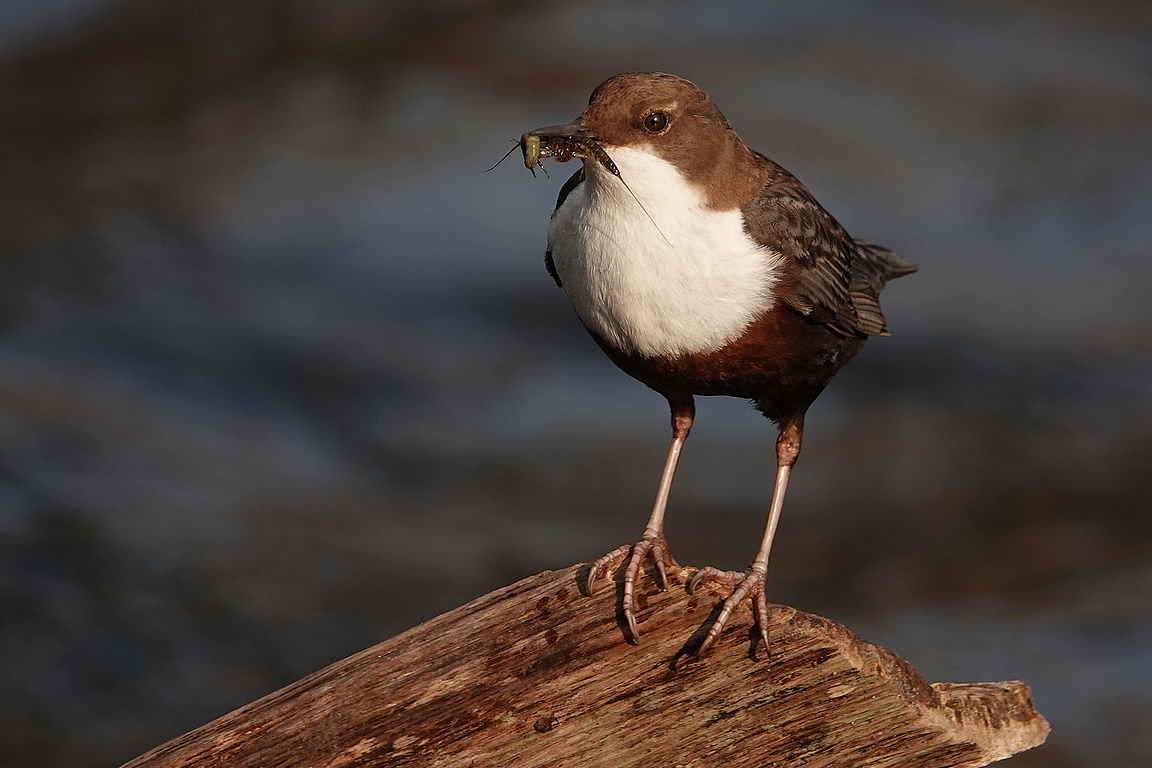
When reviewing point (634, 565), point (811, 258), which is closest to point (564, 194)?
point (811, 258)

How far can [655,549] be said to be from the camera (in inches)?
143

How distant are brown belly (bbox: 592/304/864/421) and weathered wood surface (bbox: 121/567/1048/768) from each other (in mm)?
791

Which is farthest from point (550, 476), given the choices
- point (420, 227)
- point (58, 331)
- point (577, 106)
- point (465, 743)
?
point (465, 743)

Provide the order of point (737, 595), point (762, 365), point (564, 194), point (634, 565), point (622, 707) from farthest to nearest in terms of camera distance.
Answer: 1. point (564, 194)
2. point (762, 365)
3. point (634, 565)
4. point (737, 595)
5. point (622, 707)

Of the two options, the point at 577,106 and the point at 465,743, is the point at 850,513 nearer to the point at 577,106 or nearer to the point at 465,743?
the point at 577,106

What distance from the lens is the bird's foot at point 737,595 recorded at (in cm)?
316

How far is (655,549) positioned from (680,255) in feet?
2.53

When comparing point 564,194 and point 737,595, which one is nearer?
point 737,595

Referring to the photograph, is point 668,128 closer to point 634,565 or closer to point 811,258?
point 811,258

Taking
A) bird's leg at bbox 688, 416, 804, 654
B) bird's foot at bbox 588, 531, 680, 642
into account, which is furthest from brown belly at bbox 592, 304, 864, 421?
bird's foot at bbox 588, 531, 680, 642

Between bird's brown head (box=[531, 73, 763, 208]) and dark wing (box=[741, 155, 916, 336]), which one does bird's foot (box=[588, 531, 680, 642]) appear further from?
bird's brown head (box=[531, 73, 763, 208])

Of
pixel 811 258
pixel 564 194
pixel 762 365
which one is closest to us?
pixel 762 365

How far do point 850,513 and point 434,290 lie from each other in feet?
9.61

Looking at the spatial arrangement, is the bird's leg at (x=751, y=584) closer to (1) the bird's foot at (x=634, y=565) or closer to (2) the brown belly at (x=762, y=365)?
(1) the bird's foot at (x=634, y=565)
